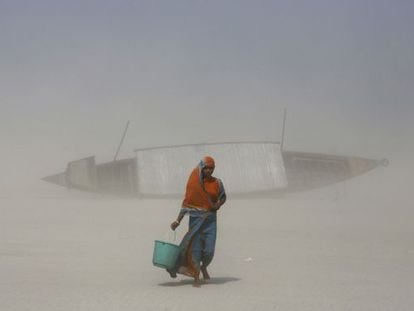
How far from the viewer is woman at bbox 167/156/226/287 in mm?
8500

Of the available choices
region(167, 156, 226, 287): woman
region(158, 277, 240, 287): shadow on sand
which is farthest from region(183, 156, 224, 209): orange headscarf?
region(158, 277, 240, 287): shadow on sand

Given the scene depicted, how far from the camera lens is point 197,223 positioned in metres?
8.53

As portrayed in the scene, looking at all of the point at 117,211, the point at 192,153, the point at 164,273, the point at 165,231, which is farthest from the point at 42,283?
the point at 192,153

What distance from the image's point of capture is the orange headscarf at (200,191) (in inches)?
333

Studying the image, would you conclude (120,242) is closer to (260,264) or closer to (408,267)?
(260,264)

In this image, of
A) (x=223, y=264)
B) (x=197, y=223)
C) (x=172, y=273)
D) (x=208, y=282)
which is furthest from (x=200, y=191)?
(x=223, y=264)

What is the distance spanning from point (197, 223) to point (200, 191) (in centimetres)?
39

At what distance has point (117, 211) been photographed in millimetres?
20281

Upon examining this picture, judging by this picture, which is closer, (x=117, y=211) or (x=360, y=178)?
(x=117, y=211)

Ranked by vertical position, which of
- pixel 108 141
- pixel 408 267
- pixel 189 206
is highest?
pixel 108 141

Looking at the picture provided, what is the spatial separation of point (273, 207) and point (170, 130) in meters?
53.8

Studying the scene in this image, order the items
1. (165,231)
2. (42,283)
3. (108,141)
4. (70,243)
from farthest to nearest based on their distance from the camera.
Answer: (108,141), (165,231), (70,243), (42,283)

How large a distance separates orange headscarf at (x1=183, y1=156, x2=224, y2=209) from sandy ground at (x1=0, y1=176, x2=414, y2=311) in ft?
3.26

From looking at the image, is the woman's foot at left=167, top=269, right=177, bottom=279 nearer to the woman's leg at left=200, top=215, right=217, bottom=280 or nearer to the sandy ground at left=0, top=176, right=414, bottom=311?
the sandy ground at left=0, top=176, right=414, bottom=311
